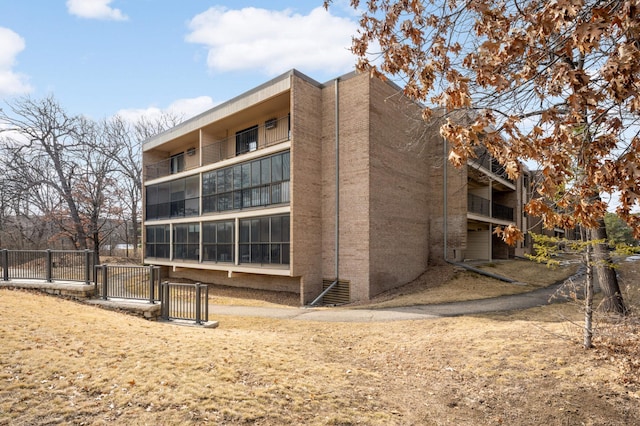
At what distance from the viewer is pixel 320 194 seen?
17.5 m

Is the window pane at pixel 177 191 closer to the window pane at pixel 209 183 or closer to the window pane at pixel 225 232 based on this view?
the window pane at pixel 209 183

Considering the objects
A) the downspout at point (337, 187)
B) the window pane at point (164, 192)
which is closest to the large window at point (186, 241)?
the window pane at point (164, 192)

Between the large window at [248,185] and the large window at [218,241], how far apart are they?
3.12ft

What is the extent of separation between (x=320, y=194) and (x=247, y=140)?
274 inches

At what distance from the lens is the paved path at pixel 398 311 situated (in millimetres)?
12141

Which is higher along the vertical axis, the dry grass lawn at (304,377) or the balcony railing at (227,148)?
the balcony railing at (227,148)

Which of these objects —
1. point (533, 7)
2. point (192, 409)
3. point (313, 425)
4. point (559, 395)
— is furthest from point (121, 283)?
point (533, 7)

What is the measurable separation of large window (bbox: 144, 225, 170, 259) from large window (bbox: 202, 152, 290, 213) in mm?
5662

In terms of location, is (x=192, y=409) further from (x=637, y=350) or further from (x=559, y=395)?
(x=637, y=350)

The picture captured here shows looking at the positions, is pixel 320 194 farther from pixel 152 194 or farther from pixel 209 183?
pixel 152 194

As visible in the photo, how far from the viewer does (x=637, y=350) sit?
649cm

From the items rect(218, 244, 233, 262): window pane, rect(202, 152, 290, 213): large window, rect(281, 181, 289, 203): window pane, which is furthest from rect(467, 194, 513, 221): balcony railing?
rect(218, 244, 233, 262): window pane

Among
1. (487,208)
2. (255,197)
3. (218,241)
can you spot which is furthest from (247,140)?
(487,208)

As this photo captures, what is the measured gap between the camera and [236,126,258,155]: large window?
20891mm
